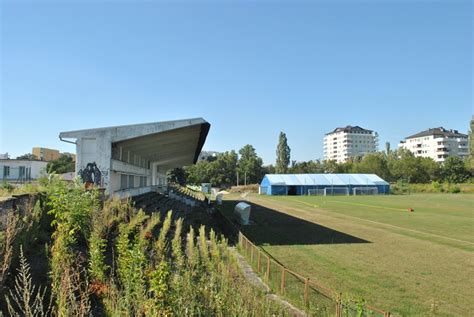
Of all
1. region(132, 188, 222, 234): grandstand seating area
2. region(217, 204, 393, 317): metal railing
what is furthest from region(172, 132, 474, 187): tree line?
region(217, 204, 393, 317): metal railing

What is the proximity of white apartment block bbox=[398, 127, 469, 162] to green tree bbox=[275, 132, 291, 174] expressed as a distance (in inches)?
3009

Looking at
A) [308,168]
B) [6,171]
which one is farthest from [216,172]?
[6,171]

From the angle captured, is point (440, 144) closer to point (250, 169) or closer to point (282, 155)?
point (282, 155)

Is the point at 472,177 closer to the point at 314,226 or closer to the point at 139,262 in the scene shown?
the point at 314,226

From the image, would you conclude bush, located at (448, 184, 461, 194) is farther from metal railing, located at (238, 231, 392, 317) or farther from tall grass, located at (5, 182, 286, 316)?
tall grass, located at (5, 182, 286, 316)

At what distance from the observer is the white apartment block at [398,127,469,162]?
510ft

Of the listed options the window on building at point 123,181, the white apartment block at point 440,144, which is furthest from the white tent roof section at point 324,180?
the white apartment block at point 440,144

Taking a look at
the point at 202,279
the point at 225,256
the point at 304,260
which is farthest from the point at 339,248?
the point at 202,279

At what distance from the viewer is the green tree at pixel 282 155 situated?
377 feet

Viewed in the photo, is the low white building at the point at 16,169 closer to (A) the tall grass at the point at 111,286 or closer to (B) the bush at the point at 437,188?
(A) the tall grass at the point at 111,286

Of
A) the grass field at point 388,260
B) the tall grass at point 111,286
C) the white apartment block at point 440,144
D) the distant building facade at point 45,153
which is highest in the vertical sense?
the white apartment block at point 440,144

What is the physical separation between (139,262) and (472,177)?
11184cm

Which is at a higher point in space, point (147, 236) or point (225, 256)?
point (147, 236)

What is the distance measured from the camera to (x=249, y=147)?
118 meters
